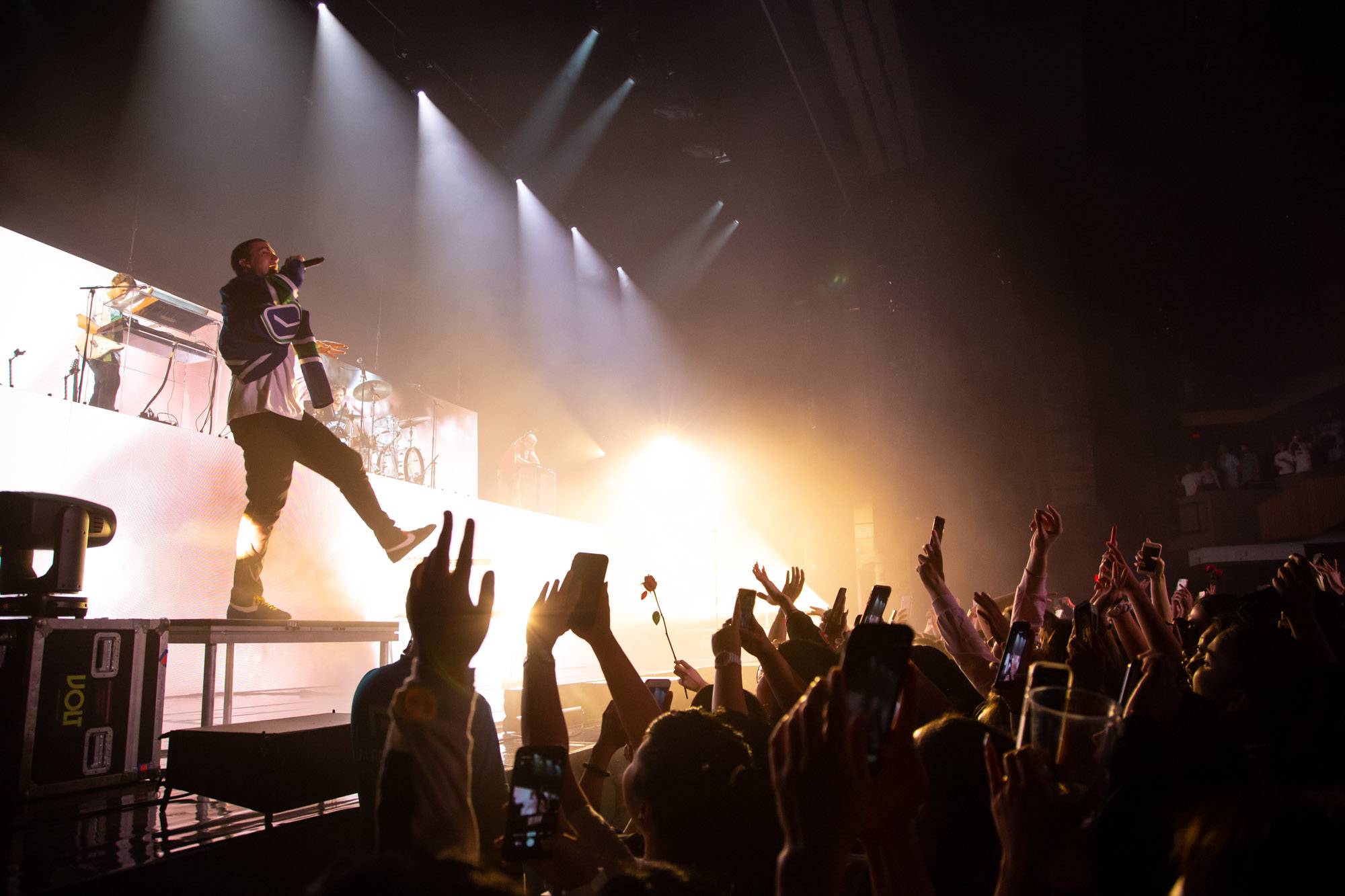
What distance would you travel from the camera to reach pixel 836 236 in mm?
11016

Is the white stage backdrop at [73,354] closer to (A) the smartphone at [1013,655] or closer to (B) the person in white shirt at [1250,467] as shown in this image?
(A) the smartphone at [1013,655]

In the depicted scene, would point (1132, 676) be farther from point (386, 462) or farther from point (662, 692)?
point (386, 462)

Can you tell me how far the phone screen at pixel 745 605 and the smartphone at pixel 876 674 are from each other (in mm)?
1091

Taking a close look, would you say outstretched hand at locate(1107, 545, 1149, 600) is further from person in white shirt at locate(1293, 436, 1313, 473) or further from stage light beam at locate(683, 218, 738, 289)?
person in white shirt at locate(1293, 436, 1313, 473)

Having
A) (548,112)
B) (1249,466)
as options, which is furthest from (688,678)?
(1249,466)

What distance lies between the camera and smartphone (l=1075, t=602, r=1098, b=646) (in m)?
2.02

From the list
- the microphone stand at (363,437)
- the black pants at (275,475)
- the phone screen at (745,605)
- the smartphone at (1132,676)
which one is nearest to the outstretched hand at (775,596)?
the phone screen at (745,605)

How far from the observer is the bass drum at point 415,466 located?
816 cm

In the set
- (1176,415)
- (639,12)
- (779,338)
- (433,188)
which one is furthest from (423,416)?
(1176,415)

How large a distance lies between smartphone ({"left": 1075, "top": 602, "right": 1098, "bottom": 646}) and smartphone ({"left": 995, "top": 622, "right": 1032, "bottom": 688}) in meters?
0.15

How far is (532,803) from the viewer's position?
1.16 meters

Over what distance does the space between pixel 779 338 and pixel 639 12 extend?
5403mm

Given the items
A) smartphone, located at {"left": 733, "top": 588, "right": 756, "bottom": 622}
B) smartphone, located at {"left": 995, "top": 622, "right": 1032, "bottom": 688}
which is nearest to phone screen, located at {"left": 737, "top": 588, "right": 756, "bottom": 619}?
smartphone, located at {"left": 733, "top": 588, "right": 756, "bottom": 622}

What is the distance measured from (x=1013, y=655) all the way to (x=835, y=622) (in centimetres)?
90
